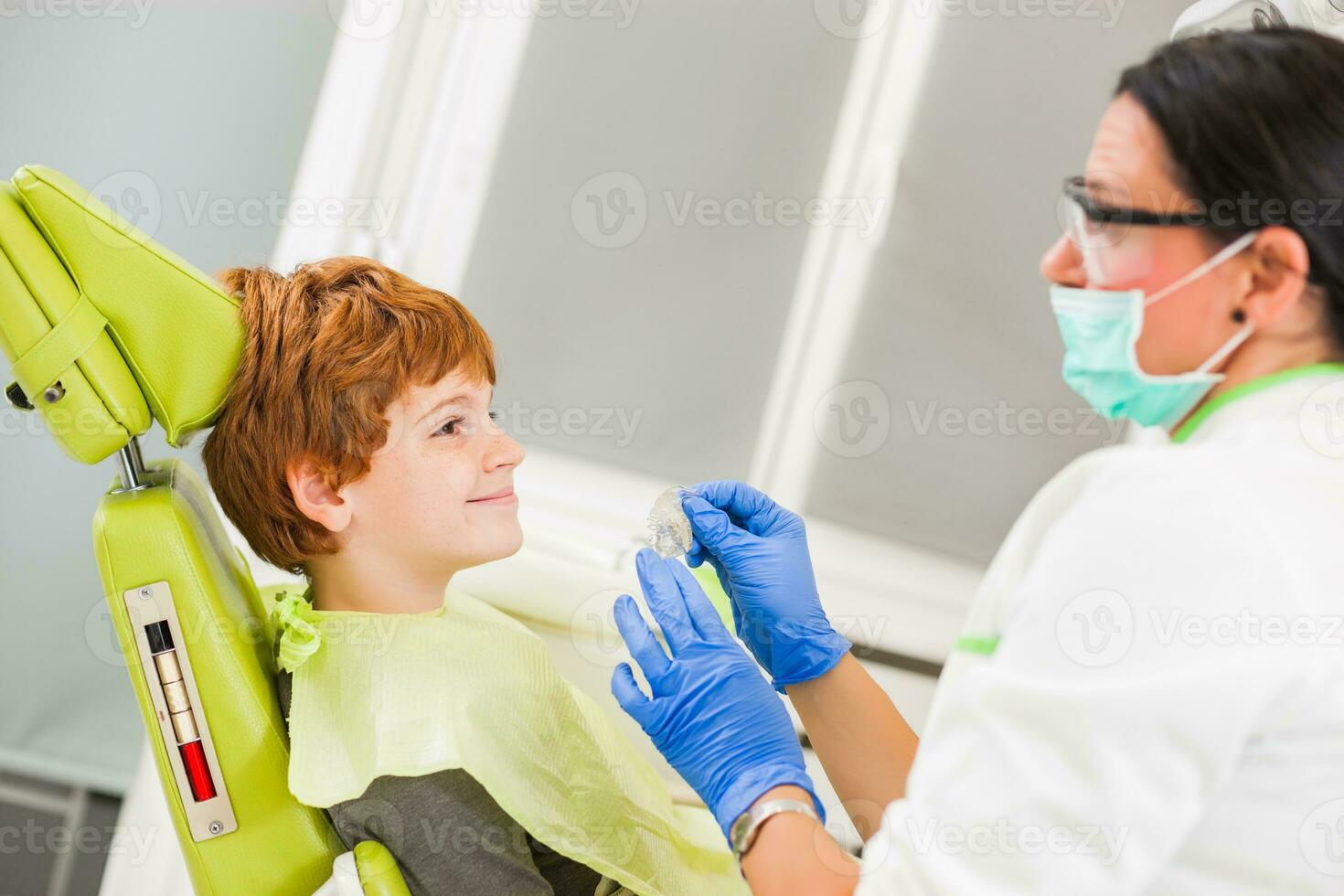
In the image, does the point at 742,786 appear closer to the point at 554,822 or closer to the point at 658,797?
A: the point at 554,822

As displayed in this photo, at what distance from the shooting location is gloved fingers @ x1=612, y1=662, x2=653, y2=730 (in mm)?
1128

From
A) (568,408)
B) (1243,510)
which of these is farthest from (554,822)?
(568,408)

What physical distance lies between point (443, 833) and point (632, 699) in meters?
0.28

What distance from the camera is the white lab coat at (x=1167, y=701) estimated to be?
712mm

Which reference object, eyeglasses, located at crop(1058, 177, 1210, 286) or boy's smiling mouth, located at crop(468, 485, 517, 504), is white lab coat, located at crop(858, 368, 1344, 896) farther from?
boy's smiling mouth, located at crop(468, 485, 517, 504)

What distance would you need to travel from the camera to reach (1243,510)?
74 centimetres

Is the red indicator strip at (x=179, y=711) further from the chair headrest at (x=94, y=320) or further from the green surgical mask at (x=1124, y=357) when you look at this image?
the green surgical mask at (x=1124, y=357)

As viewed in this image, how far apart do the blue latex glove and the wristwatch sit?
0.04 ft

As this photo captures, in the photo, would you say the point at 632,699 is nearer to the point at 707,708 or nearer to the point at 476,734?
the point at 707,708

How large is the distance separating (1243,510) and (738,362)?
4.99 feet

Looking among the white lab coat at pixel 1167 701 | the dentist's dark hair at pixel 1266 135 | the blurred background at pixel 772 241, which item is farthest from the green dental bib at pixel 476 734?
the dentist's dark hair at pixel 1266 135

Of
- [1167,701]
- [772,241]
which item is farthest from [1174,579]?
[772,241]

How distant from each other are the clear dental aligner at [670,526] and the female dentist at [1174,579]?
415mm

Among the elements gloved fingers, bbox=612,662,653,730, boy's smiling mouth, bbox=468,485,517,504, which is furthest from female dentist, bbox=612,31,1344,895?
boy's smiling mouth, bbox=468,485,517,504
